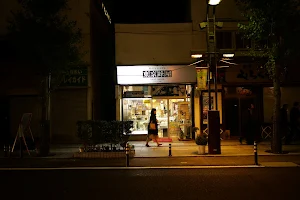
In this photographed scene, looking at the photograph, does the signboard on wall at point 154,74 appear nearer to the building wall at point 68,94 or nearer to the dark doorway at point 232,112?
the building wall at point 68,94

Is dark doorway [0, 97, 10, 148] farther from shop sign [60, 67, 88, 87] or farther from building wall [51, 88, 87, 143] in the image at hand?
shop sign [60, 67, 88, 87]

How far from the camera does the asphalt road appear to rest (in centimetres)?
859

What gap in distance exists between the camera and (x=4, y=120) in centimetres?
2103

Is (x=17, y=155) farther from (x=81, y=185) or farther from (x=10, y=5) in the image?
(x=10, y=5)

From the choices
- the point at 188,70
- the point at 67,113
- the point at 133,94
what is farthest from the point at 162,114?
the point at 67,113

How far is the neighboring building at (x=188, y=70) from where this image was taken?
2017 cm

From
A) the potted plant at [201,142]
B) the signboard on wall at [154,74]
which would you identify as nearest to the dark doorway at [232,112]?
the signboard on wall at [154,74]

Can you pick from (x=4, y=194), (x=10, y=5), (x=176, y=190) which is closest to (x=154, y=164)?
(x=176, y=190)

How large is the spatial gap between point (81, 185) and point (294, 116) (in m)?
12.1

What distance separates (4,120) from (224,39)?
43.2 feet

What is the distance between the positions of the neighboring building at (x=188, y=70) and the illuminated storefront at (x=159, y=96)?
0.18 feet

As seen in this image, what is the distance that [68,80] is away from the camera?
20.0m

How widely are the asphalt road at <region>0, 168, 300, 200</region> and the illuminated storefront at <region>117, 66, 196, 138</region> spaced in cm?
859

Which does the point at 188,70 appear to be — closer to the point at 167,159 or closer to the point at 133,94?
the point at 133,94
